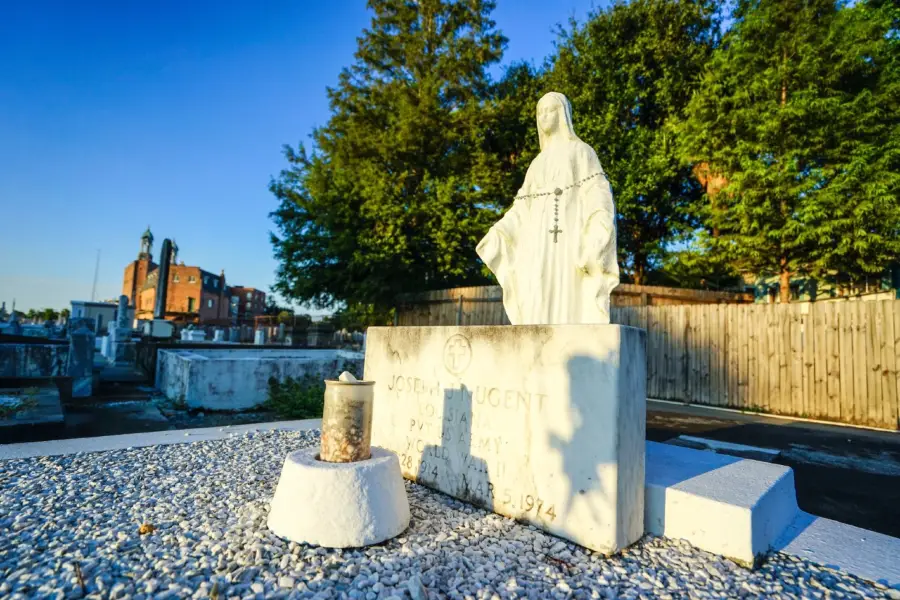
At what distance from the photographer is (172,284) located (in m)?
55.7

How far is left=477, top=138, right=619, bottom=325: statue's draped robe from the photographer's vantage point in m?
3.47

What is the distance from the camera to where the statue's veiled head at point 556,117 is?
3.96 metres

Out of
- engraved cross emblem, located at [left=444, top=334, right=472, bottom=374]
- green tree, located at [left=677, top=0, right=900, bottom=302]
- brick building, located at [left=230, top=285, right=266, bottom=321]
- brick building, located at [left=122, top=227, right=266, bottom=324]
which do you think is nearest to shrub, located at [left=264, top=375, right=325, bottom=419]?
engraved cross emblem, located at [left=444, top=334, right=472, bottom=374]

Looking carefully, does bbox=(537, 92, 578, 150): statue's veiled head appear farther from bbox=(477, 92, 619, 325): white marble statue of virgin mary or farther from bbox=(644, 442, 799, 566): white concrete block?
bbox=(644, 442, 799, 566): white concrete block

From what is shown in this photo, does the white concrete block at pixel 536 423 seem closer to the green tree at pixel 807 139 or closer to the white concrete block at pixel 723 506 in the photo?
the white concrete block at pixel 723 506

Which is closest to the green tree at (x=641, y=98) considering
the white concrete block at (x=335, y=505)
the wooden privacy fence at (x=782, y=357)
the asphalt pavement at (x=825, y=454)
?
the wooden privacy fence at (x=782, y=357)

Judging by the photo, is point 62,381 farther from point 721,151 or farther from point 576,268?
point 721,151

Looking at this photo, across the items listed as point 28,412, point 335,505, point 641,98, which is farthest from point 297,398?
point 641,98

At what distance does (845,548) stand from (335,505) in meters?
2.98

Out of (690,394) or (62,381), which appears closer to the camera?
(62,381)

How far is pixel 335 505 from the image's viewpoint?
99.3 inches

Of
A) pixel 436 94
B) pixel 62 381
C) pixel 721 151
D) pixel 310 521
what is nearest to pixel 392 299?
pixel 436 94

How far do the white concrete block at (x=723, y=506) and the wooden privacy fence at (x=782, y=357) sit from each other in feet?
A: 20.1

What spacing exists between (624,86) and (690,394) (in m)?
12.0
